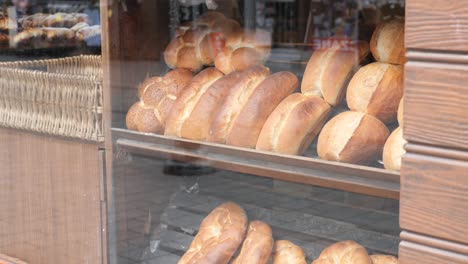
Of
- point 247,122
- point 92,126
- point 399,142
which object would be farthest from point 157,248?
point 399,142

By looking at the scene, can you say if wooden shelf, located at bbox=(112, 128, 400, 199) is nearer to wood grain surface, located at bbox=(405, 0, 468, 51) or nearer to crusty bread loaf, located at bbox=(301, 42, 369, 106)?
crusty bread loaf, located at bbox=(301, 42, 369, 106)

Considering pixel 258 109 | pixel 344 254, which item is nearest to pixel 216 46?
pixel 258 109

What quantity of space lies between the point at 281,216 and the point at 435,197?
74 centimetres

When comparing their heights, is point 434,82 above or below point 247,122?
above

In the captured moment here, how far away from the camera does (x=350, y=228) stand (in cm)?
189

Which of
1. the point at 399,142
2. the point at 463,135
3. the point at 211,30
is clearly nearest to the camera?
the point at 463,135

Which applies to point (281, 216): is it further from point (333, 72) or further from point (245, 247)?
point (333, 72)

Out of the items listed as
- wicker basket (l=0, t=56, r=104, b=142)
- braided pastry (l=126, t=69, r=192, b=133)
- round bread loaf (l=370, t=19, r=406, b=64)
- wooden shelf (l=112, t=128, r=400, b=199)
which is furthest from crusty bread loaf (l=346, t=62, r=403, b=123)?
wicker basket (l=0, t=56, r=104, b=142)

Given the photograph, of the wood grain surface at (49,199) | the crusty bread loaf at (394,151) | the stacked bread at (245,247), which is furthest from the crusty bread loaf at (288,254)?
the wood grain surface at (49,199)

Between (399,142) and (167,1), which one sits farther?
(167,1)

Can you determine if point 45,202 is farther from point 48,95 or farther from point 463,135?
point 463,135

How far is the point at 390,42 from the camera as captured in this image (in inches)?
66.6

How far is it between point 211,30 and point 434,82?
3.15ft

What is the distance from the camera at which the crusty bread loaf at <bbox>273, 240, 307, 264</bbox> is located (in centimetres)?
190
